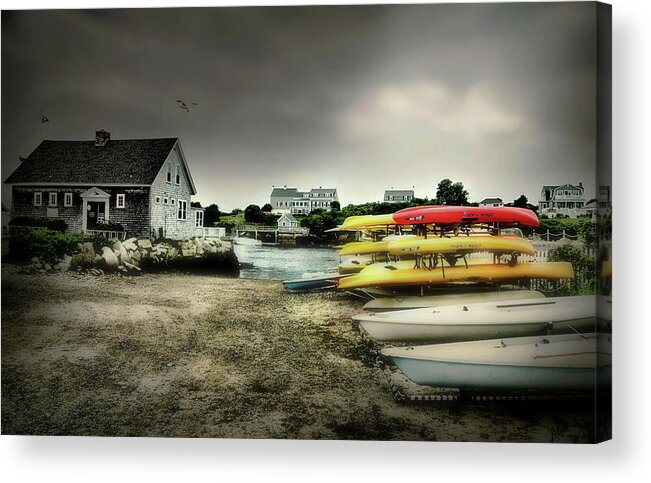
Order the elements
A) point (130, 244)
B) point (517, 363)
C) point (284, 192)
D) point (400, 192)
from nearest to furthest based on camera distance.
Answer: point (517, 363)
point (400, 192)
point (284, 192)
point (130, 244)

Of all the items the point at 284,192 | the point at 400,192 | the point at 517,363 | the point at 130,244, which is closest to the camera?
the point at 517,363

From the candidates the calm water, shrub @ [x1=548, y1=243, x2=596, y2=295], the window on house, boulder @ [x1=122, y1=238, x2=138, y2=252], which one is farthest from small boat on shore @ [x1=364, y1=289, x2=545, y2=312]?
boulder @ [x1=122, y1=238, x2=138, y2=252]

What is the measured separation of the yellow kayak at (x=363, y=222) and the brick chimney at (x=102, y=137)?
1.88 meters

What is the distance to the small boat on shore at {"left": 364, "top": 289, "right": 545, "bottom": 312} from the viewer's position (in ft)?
11.9

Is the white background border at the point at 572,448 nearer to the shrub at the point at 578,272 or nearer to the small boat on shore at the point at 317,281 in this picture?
the shrub at the point at 578,272

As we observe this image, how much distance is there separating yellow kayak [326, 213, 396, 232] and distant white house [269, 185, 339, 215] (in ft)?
0.55

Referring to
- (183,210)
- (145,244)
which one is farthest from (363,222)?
(145,244)

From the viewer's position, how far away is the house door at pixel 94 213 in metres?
3.92

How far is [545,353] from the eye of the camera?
3.56 meters

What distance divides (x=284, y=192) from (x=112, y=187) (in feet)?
4.42

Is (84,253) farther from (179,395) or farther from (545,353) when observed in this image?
(545,353)

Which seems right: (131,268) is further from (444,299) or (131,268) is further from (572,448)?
(572,448)

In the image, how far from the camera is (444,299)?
3.64 m

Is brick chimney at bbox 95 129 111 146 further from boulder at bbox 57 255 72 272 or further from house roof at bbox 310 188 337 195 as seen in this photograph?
house roof at bbox 310 188 337 195
